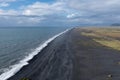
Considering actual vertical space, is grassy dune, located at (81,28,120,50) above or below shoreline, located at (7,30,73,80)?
below

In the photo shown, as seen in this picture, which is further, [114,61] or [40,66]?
[114,61]

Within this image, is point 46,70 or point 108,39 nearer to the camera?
point 46,70

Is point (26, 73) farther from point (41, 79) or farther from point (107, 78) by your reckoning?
point (107, 78)

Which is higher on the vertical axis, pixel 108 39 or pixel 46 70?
pixel 46 70

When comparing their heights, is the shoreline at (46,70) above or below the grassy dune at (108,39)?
above

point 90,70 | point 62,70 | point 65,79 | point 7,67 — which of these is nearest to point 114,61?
point 90,70

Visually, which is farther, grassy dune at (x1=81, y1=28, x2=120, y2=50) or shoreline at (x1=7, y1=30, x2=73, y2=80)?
grassy dune at (x1=81, y1=28, x2=120, y2=50)

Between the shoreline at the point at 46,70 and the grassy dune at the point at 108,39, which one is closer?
the shoreline at the point at 46,70

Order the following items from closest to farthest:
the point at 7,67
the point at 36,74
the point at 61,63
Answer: the point at 36,74
the point at 7,67
the point at 61,63

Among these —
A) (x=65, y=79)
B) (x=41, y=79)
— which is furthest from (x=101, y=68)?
(x=41, y=79)

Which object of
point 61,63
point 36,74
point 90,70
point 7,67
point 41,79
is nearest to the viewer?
point 41,79
